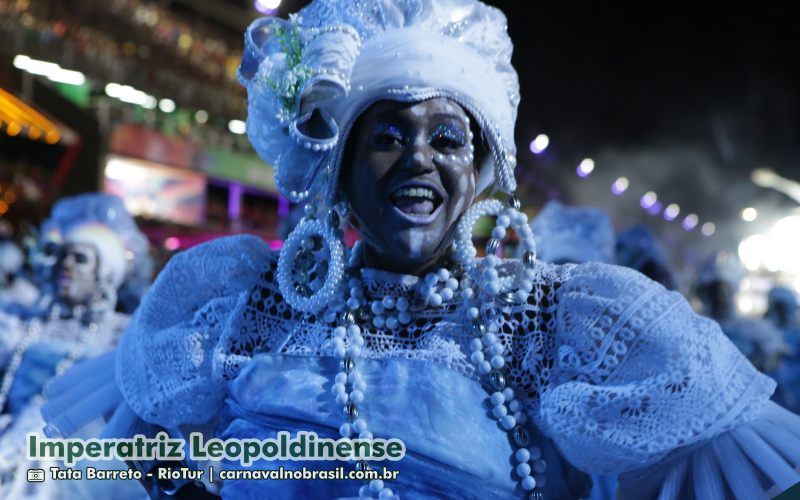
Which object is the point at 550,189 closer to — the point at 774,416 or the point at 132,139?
the point at 132,139

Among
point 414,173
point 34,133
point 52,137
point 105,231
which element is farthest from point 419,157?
point 34,133

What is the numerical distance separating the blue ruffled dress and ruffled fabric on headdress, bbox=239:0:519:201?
0.96 ft

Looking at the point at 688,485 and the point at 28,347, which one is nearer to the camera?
the point at 688,485

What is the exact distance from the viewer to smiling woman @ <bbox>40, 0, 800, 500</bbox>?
1.60 meters

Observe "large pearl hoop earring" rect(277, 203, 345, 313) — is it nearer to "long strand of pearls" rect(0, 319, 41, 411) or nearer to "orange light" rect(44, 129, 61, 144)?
"long strand of pearls" rect(0, 319, 41, 411)

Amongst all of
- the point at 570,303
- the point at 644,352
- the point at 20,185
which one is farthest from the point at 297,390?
the point at 20,185

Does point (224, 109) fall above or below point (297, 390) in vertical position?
above

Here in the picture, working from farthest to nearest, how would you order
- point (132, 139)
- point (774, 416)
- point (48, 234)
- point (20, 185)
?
point (132, 139) → point (20, 185) → point (48, 234) → point (774, 416)

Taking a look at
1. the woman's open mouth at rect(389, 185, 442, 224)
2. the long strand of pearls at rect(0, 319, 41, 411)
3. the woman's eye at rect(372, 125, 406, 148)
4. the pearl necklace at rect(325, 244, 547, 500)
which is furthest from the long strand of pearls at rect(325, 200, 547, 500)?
the long strand of pearls at rect(0, 319, 41, 411)

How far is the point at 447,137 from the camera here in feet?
6.08

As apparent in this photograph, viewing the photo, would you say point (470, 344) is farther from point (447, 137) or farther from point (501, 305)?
point (447, 137)

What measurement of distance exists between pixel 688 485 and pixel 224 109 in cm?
2019

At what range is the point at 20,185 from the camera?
14.2 metres

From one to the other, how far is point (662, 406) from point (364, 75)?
983mm
